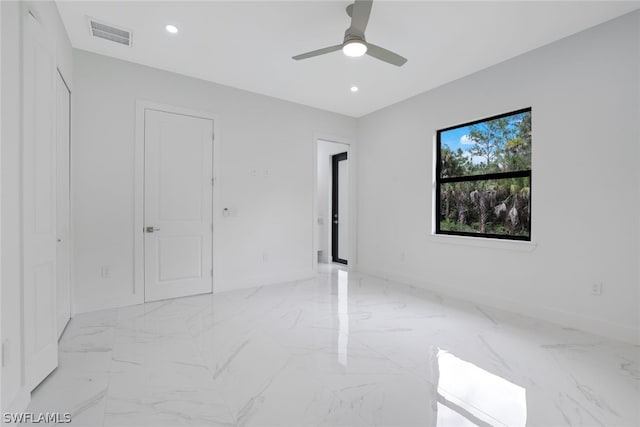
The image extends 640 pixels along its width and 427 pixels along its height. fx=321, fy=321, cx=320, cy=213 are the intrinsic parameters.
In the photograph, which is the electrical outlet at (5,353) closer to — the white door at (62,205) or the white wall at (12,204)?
the white wall at (12,204)

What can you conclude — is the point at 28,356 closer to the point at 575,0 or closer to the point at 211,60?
the point at 211,60

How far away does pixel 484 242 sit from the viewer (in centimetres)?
377

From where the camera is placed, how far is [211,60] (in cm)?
352

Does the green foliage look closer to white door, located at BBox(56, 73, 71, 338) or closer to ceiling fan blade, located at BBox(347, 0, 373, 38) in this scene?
ceiling fan blade, located at BBox(347, 0, 373, 38)

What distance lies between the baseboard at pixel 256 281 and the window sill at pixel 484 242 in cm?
202

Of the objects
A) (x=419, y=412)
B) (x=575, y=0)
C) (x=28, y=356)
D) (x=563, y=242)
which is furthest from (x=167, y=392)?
(x=575, y=0)

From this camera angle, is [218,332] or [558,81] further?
[558,81]

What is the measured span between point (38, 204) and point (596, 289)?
4381 millimetres

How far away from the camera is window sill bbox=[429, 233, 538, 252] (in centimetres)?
338

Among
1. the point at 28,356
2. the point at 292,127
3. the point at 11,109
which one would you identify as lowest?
the point at 28,356

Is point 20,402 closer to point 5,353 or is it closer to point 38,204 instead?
point 5,353

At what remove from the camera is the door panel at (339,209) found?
643 centimetres

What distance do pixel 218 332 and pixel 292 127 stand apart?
315 cm

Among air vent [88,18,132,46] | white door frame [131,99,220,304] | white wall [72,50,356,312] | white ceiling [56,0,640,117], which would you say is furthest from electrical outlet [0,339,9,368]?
air vent [88,18,132,46]
